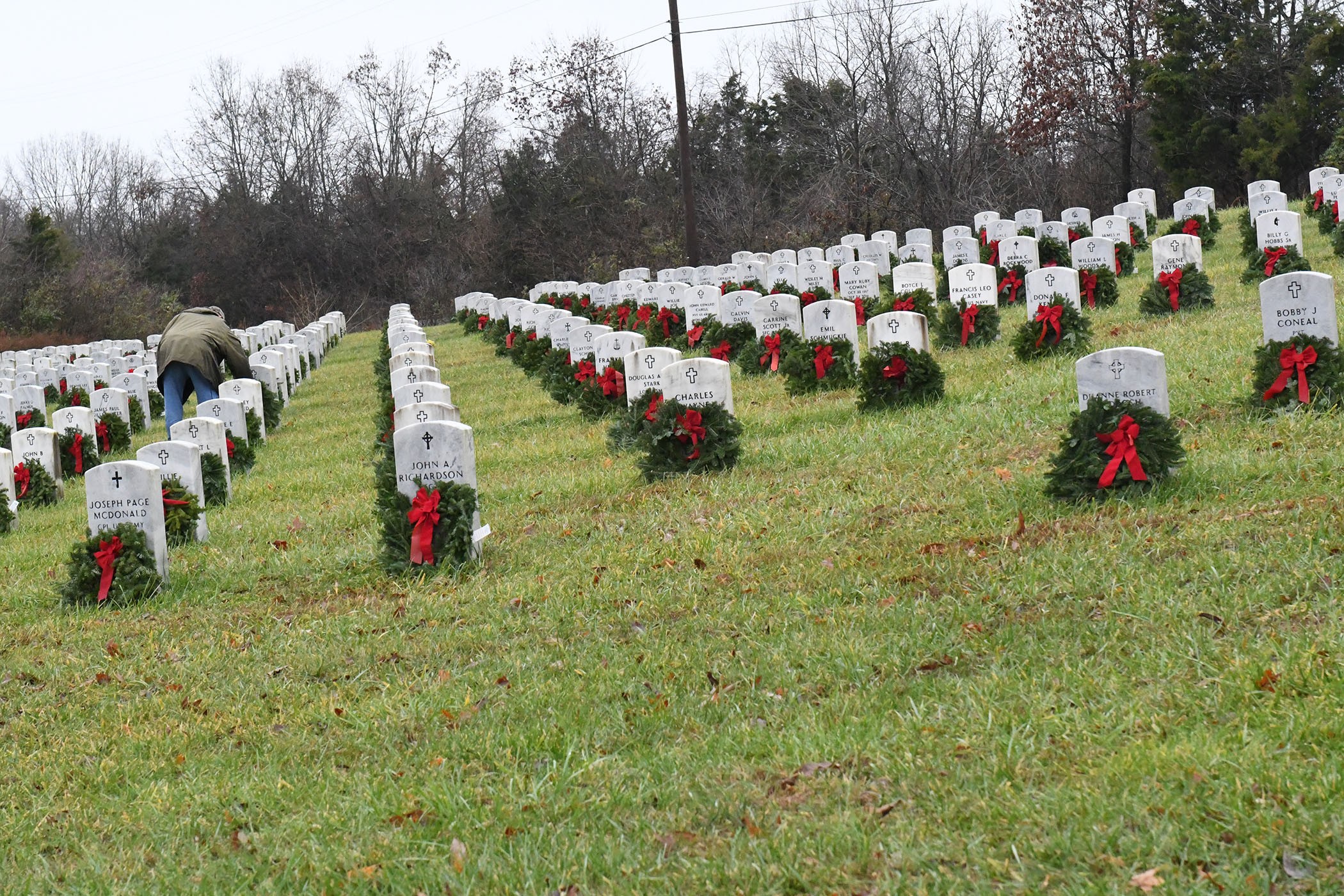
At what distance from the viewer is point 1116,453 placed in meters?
Answer: 7.19

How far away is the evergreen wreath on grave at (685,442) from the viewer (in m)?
9.65

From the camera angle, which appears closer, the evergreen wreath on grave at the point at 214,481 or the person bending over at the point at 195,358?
the evergreen wreath on grave at the point at 214,481

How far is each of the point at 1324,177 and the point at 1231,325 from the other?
467 inches

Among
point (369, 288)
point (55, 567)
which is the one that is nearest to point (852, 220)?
point (369, 288)

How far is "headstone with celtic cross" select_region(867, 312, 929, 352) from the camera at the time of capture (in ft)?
37.7

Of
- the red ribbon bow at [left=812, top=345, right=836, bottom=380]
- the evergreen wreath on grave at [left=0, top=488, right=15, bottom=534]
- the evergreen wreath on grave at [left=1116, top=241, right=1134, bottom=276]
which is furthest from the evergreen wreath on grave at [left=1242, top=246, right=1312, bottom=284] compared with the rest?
the evergreen wreath on grave at [left=0, top=488, right=15, bottom=534]

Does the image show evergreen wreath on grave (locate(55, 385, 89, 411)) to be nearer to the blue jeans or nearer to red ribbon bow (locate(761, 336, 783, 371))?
the blue jeans

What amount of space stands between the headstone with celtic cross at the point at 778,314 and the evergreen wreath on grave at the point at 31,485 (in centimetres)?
744

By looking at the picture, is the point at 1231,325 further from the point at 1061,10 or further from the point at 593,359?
the point at 1061,10

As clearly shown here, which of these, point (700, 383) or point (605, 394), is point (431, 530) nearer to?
point (700, 383)

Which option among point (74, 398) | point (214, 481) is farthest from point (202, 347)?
point (74, 398)

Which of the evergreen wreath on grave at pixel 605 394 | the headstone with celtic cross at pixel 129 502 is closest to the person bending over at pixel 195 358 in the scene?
the evergreen wreath on grave at pixel 605 394

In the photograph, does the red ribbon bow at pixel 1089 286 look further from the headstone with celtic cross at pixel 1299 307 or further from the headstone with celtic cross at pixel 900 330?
the headstone with celtic cross at pixel 1299 307

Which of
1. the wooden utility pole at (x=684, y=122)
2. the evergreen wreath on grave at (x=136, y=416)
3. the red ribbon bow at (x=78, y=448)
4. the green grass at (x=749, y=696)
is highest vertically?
the wooden utility pole at (x=684, y=122)
